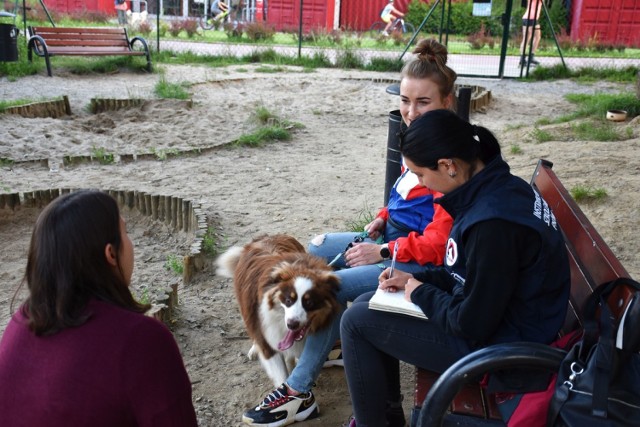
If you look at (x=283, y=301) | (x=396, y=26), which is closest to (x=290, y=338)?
(x=283, y=301)

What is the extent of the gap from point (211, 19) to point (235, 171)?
23.1 m

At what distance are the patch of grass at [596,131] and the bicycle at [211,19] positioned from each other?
2023 cm

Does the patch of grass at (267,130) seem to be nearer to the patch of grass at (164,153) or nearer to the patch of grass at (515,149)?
the patch of grass at (164,153)

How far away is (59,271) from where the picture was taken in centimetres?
167

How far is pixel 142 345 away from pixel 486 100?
33.1 feet

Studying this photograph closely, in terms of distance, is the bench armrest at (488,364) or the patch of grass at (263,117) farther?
the patch of grass at (263,117)

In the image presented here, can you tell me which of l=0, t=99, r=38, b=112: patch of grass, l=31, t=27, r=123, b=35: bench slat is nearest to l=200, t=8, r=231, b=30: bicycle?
l=31, t=27, r=123, b=35: bench slat

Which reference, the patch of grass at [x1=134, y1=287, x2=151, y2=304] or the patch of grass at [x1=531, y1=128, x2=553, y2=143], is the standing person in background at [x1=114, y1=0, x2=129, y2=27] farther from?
the patch of grass at [x1=134, y1=287, x2=151, y2=304]

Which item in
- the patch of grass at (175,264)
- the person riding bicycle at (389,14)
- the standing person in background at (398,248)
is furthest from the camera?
the person riding bicycle at (389,14)

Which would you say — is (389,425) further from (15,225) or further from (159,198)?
(15,225)

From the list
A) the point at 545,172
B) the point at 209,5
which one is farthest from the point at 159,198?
the point at 209,5

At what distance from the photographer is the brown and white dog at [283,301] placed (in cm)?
296

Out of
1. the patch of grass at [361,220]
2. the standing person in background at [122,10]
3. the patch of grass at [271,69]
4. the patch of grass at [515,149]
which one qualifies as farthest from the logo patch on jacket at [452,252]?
the standing person in background at [122,10]

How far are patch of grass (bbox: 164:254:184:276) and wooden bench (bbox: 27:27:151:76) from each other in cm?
929
